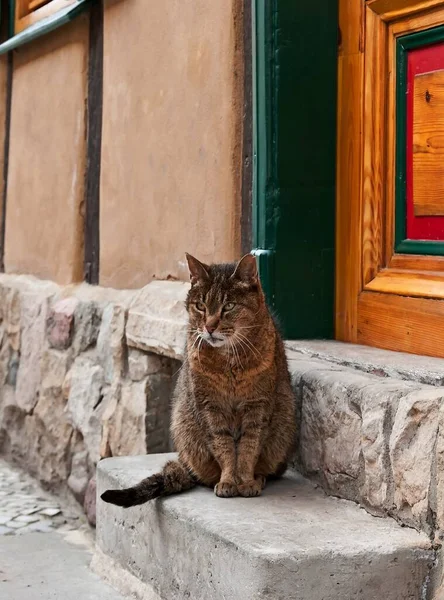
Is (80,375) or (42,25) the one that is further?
(42,25)

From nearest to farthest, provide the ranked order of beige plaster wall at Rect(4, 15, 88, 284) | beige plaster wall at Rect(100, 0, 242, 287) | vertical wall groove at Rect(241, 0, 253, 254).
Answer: vertical wall groove at Rect(241, 0, 253, 254) → beige plaster wall at Rect(100, 0, 242, 287) → beige plaster wall at Rect(4, 15, 88, 284)

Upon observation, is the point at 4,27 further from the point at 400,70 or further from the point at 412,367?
the point at 412,367

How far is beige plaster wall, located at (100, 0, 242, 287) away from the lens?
3.71m

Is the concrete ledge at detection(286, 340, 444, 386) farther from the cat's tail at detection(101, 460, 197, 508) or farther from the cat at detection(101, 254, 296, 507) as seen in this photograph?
the cat's tail at detection(101, 460, 197, 508)

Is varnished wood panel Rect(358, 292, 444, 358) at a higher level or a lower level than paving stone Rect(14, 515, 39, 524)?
higher

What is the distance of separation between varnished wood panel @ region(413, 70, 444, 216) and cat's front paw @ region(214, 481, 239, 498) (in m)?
1.02

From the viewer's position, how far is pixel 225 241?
12.2 feet

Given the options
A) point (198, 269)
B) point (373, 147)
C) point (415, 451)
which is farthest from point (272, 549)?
point (373, 147)

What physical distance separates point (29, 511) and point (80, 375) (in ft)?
2.17

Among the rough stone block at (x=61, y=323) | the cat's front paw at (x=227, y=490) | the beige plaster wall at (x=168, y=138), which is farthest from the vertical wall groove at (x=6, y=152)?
the cat's front paw at (x=227, y=490)

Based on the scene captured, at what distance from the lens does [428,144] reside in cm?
311

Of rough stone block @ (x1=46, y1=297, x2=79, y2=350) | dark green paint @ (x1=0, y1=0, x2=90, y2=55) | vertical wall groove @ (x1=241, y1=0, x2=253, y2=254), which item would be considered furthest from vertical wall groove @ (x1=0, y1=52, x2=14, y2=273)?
vertical wall groove @ (x1=241, y1=0, x2=253, y2=254)

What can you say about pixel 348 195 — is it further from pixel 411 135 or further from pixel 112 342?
pixel 112 342

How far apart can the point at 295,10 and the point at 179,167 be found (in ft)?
3.06
